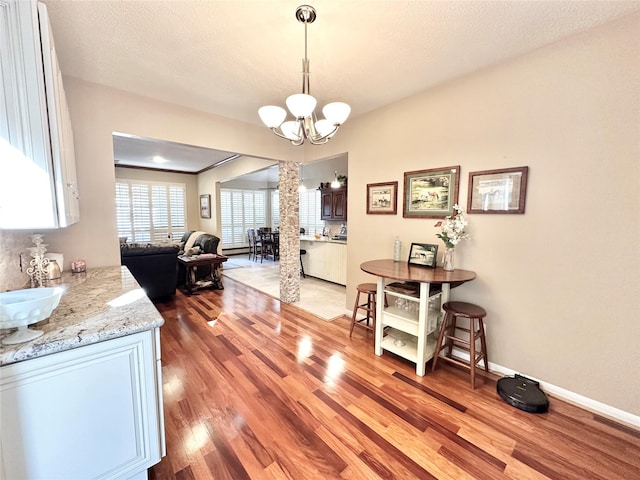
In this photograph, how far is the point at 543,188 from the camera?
2008 millimetres

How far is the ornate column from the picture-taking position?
4.03 metres

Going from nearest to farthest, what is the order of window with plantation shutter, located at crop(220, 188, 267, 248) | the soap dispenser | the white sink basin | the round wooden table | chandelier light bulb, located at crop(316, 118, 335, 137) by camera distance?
the white sink basin → chandelier light bulb, located at crop(316, 118, 335, 137) → the round wooden table → the soap dispenser → window with plantation shutter, located at crop(220, 188, 267, 248)

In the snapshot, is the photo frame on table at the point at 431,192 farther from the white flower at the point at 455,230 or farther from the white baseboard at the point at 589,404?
the white baseboard at the point at 589,404

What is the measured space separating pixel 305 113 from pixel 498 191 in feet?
5.83

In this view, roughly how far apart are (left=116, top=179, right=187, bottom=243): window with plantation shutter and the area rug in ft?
7.87

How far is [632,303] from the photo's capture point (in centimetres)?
171

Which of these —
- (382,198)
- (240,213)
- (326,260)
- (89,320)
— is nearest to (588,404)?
(382,198)

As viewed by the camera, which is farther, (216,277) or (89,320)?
(216,277)

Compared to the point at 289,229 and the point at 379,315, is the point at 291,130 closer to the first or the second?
the point at 379,315

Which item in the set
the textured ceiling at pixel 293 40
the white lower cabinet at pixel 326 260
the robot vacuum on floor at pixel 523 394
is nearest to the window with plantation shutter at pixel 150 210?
the white lower cabinet at pixel 326 260

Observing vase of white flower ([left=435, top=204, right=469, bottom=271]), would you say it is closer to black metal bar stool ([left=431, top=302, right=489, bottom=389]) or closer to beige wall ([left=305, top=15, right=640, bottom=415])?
beige wall ([left=305, top=15, right=640, bottom=415])

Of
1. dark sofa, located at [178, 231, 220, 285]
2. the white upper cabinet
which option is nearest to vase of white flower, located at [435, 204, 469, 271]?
the white upper cabinet

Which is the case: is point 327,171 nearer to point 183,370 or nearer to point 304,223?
point 304,223

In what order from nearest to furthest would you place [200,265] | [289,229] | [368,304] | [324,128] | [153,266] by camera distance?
1. [324,128]
2. [368,304]
3. [153,266]
4. [289,229]
5. [200,265]
